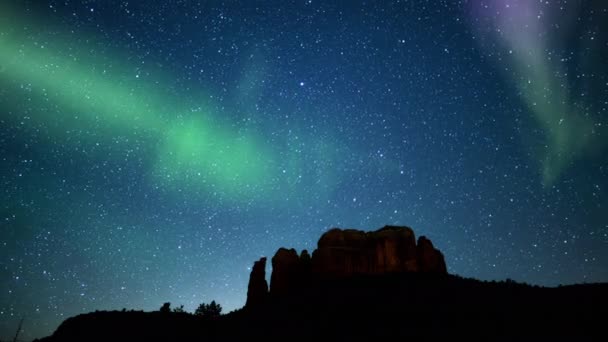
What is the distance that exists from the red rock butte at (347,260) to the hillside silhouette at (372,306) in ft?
0.50

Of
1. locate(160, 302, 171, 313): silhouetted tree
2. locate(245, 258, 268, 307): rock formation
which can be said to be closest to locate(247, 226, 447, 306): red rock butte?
locate(245, 258, 268, 307): rock formation

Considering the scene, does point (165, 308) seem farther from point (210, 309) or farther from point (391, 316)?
point (391, 316)

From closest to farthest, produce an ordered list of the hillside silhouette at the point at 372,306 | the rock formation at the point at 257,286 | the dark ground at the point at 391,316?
the dark ground at the point at 391,316
the hillside silhouette at the point at 372,306
the rock formation at the point at 257,286

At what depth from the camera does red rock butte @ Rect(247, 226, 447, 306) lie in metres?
47.9

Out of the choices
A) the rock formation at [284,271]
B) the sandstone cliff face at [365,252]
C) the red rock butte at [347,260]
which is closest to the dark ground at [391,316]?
the rock formation at [284,271]

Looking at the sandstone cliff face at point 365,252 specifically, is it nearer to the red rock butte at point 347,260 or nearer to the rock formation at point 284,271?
the red rock butte at point 347,260

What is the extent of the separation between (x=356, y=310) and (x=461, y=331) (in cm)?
1069

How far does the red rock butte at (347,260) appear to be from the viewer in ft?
157

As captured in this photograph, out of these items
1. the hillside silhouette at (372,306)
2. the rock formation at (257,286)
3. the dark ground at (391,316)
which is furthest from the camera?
the rock formation at (257,286)

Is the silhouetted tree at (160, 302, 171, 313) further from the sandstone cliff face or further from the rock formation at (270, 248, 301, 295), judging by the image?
the sandstone cliff face

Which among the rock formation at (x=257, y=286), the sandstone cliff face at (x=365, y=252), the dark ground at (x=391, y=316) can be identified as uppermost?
the sandstone cliff face at (x=365, y=252)

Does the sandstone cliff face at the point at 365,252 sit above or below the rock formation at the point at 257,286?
above

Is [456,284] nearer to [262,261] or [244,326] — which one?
[244,326]

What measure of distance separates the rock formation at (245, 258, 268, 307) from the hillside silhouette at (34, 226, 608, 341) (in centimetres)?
16
